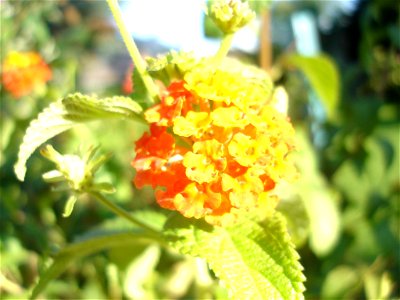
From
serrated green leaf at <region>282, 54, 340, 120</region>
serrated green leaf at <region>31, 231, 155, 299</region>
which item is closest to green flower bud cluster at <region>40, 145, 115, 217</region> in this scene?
serrated green leaf at <region>31, 231, 155, 299</region>

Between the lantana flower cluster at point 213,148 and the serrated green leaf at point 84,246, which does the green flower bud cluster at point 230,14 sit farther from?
the serrated green leaf at point 84,246

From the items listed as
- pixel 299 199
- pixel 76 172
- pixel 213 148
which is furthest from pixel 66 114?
pixel 299 199

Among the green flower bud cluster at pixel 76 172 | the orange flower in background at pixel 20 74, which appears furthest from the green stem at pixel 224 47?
the orange flower in background at pixel 20 74

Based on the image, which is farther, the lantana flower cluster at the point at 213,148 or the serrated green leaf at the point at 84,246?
the serrated green leaf at the point at 84,246

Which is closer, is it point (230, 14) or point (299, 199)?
point (230, 14)

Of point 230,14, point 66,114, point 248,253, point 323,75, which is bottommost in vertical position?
point 248,253

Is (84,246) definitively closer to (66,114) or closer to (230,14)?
(66,114)

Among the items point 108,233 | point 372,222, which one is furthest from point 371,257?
point 108,233
